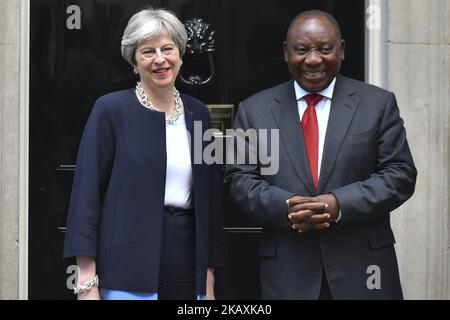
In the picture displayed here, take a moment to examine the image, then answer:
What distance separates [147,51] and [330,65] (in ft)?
2.81

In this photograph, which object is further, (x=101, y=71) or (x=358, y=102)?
(x=101, y=71)

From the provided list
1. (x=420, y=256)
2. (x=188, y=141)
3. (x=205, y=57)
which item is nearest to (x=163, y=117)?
(x=188, y=141)

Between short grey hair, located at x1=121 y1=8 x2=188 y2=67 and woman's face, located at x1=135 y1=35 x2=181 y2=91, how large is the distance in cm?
3

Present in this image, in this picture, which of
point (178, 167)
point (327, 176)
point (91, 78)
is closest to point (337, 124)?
point (327, 176)

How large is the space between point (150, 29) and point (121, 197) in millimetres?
778

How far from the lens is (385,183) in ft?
12.9

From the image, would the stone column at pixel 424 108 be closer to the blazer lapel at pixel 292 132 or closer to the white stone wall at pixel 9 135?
the blazer lapel at pixel 292 132

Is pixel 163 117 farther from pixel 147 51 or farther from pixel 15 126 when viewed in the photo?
pixel 15 126

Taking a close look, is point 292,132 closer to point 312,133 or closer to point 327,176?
point 312,133

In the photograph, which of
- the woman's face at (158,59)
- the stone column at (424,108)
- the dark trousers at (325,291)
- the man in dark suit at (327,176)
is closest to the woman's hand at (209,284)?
the man in dark suit at (327,176)

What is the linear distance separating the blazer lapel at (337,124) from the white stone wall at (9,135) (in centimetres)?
210

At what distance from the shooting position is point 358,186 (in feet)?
12.8

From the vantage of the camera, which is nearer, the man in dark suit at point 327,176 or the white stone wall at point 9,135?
the man in dark suit at point 327,176

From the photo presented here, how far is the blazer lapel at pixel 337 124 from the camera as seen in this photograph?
4000 millimetres
